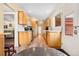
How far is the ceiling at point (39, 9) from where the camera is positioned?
5.88ft

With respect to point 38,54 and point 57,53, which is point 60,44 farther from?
point 38,54

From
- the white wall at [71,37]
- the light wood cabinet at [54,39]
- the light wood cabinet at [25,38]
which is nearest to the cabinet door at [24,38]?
the light wood cabinet at [25,38]

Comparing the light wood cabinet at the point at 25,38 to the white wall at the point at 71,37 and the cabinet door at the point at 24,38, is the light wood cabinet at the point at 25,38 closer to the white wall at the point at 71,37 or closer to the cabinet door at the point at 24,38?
the cabinet door at the point at 24,38

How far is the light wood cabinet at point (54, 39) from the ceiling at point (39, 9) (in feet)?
0.87

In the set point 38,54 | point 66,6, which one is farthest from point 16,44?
point 66,6

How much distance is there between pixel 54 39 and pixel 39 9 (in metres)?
0.47

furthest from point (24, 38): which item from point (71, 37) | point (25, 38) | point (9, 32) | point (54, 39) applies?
point (71, 37)

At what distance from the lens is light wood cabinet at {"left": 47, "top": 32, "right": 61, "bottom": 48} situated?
1803mm

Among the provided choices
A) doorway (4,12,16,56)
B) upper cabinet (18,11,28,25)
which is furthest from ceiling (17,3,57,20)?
doorway (4,12,16,56)

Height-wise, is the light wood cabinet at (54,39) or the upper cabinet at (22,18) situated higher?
the upper cabinet at (22,18)

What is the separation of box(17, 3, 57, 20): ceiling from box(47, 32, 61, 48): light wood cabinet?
0.27 meters

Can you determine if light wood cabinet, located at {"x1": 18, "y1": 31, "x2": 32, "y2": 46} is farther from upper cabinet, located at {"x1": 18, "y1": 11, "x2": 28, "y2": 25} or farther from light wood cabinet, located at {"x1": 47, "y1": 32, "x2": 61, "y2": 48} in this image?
light wood cabinet, located at {"x1": 47, "y1": 32, "x2": 61, "y2": 48}

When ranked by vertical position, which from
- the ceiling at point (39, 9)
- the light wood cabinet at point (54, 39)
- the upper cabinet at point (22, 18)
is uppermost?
the ceiling at point (39, 9)

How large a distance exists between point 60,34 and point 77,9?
41 cm
